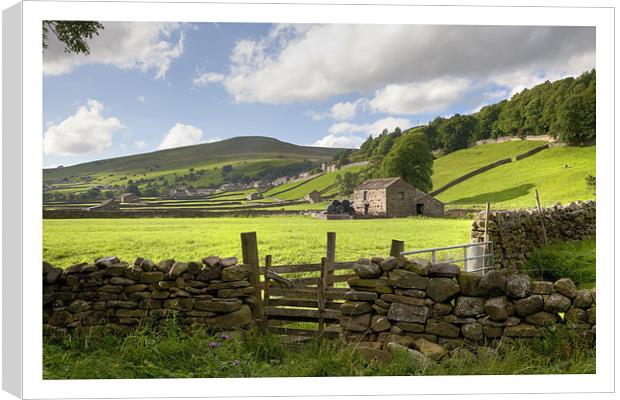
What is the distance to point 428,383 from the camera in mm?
4172

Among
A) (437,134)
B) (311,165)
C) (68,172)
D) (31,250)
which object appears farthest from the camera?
(437,134)

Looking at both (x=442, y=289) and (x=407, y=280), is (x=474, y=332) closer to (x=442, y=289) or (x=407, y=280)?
(x=442, y=289)

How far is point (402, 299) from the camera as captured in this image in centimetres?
464

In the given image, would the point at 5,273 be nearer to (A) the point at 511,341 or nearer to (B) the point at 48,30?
(B) the point at 48,30

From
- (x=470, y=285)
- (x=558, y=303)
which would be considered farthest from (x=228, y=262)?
(x=558, y=303)

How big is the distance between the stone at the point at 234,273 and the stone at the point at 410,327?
5.73 ft

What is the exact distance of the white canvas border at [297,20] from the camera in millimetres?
4145

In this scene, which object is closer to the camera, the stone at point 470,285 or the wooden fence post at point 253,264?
the stone at point 470,285

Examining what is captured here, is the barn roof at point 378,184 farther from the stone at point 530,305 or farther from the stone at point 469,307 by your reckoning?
the stone at point 530,305

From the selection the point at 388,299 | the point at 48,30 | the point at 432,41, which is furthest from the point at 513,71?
the point at 48,30

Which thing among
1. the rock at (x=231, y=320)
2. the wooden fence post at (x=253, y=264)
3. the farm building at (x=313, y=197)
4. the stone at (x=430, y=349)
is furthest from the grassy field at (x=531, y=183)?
the rock at (x=231, y=320)

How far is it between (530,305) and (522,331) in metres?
0.24

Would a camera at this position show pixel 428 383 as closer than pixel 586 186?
Yes
